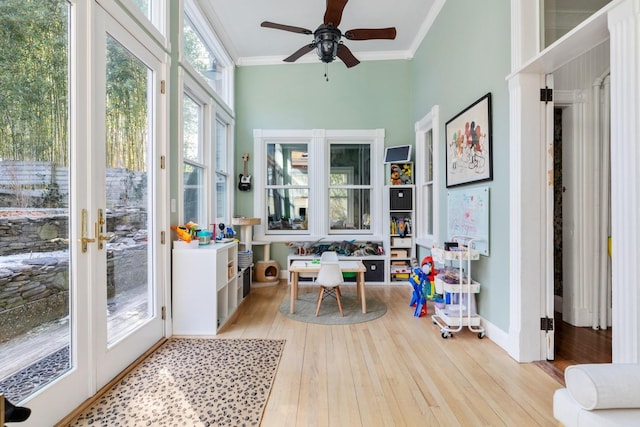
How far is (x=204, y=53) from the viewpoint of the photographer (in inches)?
152

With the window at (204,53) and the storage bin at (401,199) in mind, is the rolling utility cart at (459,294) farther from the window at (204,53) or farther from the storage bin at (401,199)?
the window at (204,53)

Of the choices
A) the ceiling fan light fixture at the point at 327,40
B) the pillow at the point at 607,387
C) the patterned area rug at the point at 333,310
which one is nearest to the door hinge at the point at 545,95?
the ceiling fan light fixture at the point at 327,40

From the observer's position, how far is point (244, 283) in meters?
3.96

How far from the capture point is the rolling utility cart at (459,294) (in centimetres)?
269

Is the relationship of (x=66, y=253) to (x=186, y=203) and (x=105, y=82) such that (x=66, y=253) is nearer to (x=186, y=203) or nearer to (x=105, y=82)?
(x=105, y=82)

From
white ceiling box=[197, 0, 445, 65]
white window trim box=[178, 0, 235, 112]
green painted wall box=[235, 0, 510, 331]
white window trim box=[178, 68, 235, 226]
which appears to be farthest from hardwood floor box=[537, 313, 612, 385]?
white window trim box=[178, 0, 235, 112]

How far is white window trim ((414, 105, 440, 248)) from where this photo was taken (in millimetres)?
3783

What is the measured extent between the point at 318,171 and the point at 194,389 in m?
3.58

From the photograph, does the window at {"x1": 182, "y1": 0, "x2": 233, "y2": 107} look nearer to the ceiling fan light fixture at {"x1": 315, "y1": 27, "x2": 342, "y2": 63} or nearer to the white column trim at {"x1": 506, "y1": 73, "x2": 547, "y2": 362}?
the ceiling fan light fixture at {"x1": 315, "y1": 27, "x2": 342, "y2": 63}

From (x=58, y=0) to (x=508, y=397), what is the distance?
3512mm

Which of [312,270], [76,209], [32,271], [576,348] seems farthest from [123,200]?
[576,348]

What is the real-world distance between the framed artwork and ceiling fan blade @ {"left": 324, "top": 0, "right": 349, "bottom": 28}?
1477 mm

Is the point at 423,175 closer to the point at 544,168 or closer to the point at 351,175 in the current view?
the point at 351,175

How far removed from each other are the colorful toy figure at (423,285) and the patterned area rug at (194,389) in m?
1.60
